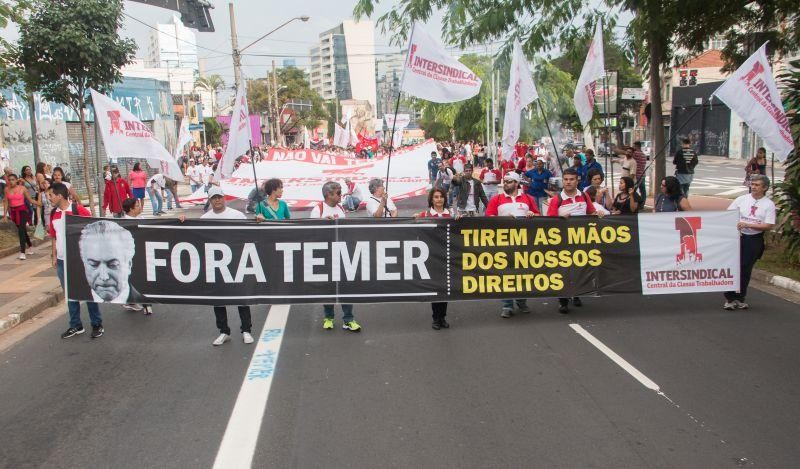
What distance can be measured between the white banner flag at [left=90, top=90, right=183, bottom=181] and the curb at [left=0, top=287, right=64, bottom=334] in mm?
2293

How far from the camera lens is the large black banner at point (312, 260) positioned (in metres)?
7.84

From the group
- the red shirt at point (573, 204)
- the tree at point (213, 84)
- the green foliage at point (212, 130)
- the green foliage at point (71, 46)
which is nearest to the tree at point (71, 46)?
the green foliage at point (71, 46)

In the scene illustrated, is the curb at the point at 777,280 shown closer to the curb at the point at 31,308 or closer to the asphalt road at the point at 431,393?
the asphalt road at the point at 431,393

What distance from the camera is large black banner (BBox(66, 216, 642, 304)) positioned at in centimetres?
784

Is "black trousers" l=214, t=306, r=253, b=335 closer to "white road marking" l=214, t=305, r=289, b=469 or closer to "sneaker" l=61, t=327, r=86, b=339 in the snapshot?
"white road marking" l=214, t=305, r=289, b=469

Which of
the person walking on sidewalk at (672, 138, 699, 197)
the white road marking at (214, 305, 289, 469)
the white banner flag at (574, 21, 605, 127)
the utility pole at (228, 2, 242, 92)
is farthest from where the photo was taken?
the utility pole at (228, 2, 242, 92)

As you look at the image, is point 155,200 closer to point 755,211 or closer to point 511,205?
point 511,205

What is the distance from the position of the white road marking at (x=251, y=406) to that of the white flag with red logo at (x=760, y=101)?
242 inches

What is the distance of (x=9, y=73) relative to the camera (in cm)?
1447

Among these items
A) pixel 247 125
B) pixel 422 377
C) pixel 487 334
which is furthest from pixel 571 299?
pixel 247 125

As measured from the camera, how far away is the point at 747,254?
834 centimetres

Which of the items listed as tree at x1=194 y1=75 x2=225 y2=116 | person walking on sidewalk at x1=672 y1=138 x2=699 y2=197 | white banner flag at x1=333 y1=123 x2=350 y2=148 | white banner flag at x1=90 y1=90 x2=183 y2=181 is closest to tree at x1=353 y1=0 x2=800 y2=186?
person walking on sidewalk at x1=672 y1=138 x2=699 y2=197

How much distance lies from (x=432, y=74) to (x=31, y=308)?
6079 mm

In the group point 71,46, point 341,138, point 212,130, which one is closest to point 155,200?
point 71,46
